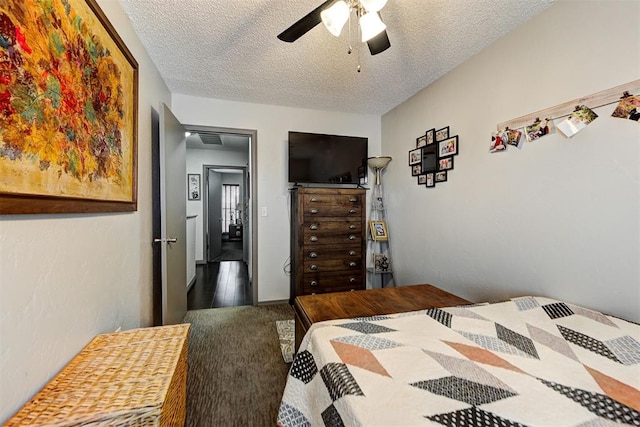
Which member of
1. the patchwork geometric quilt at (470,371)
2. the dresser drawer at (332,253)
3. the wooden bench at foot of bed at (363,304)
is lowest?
the wooden bench at foot of bed at (363,304)

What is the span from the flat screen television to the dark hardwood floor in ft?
5.79

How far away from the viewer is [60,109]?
96 centimetres

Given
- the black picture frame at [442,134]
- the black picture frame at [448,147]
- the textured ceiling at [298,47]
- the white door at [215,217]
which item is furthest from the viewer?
the white door at [215,217]

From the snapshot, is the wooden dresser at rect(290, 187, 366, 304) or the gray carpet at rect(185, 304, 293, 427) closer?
the gray carpet at rect(185, 304, 293, 427)

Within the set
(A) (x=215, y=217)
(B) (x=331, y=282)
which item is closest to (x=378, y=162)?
(B) (x=331, y=282)

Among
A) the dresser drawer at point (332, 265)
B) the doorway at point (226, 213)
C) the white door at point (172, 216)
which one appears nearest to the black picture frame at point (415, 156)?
the dresser drawer at point (332, 265)

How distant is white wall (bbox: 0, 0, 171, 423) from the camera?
30.9 inches

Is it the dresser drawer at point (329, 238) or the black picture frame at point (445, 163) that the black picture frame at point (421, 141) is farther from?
the dresser drawer at point (329, 238)

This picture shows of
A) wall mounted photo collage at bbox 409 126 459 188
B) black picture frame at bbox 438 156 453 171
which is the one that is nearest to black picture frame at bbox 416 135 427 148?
wall mounted photo collage at bbox 409 126 459 188

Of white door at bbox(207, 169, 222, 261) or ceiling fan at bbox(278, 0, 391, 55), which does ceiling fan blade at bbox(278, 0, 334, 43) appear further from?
white door at bbox(207, 169, 222, 261)

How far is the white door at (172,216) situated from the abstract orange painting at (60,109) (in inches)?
18.8

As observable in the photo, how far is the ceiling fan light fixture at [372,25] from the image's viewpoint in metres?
1.26

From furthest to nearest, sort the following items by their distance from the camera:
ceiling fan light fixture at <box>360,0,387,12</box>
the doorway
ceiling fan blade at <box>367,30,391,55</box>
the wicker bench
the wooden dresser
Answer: the doorway, the wooden dresser, ceiling fan blade at <box>367,30,391,55</box>, ceiling fan light fixture at <box>360,0,387,12</box>, the wicker bench

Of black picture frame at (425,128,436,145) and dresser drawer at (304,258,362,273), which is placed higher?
black picture frame at (425,128,436,145)
